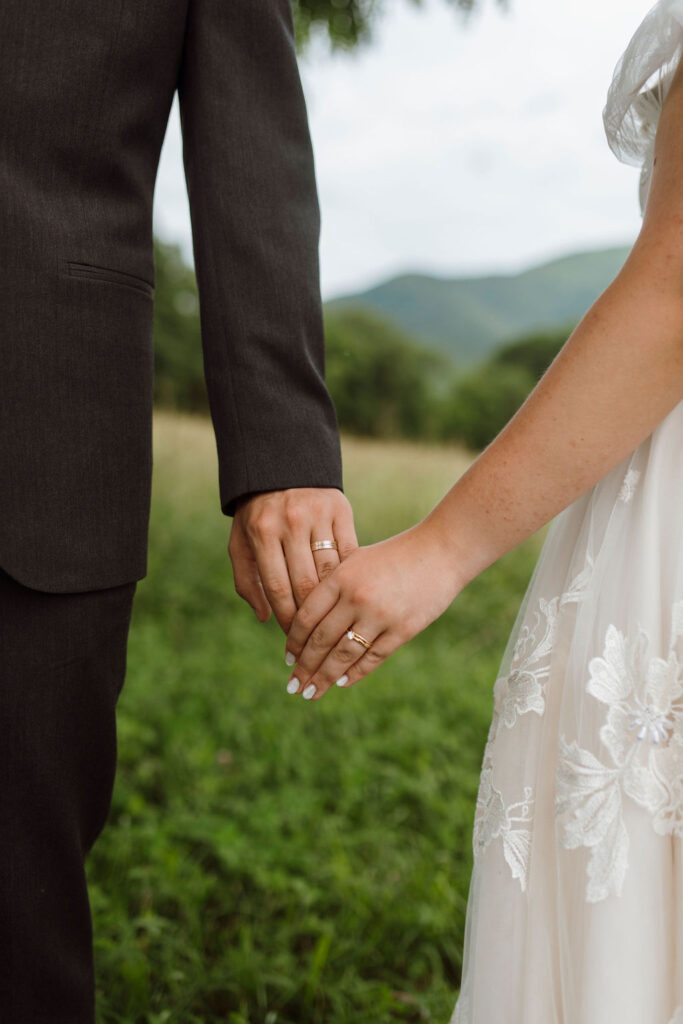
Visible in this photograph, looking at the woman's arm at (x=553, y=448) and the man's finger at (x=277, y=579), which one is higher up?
the woman's arm at (x=553, y=448)

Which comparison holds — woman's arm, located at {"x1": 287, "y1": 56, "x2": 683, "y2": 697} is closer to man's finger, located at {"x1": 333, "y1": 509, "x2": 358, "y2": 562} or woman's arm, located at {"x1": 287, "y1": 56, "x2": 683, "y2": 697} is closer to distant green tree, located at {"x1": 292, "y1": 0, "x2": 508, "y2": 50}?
man's finger, located at {"x1": 333, "y1": 509, "x2": 358, "y2": 562}

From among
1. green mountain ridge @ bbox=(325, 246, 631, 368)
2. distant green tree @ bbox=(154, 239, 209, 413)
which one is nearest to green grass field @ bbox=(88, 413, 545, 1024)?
distant green tree @ bbox=(154, 239, 209, 413)

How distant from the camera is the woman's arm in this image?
939 millimetres

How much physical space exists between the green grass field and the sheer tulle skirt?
3.24 feet

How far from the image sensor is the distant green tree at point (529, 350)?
37.5ft

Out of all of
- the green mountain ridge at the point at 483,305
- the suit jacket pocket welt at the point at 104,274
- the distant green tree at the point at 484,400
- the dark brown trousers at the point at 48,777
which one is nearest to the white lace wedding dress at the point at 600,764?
the dark brown trousers at the point at 48,777

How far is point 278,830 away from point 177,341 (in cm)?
885

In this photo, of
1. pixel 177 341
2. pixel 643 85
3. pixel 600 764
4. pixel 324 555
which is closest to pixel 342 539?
pixel 324 555

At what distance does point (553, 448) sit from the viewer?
101cm

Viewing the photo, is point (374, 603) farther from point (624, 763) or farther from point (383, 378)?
point (383, 378)

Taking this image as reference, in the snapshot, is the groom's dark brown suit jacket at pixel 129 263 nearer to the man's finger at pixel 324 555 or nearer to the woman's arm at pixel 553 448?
the man's finger at pixel 324 555

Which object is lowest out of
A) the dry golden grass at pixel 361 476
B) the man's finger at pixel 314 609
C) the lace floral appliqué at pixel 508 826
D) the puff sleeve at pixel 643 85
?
the dry golden grass at pixel 361 476

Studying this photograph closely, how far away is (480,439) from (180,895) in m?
7.77

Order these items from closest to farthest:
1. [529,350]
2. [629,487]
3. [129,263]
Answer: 1. [629,487]
2. [129,263]
3. [529,350]
